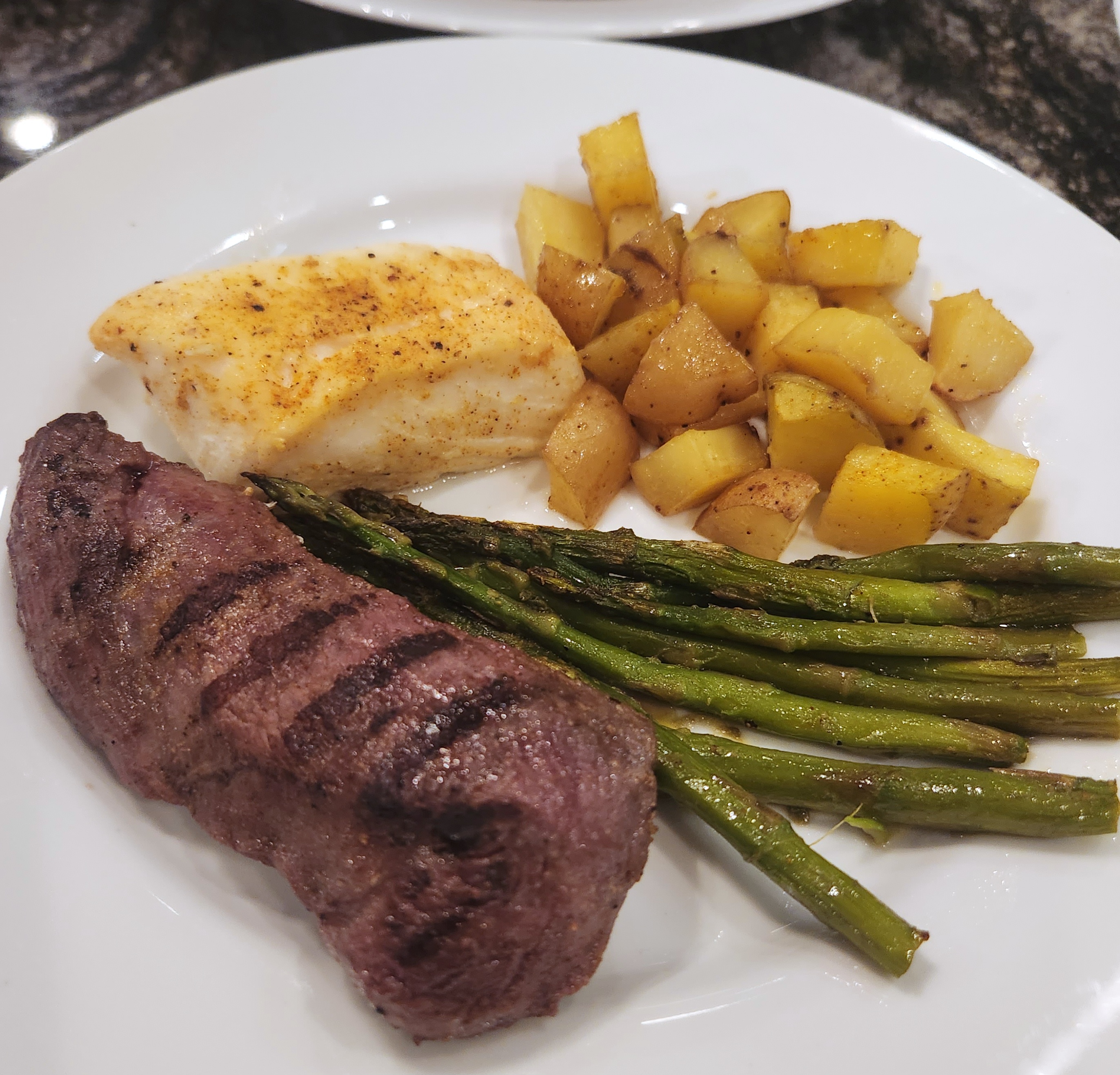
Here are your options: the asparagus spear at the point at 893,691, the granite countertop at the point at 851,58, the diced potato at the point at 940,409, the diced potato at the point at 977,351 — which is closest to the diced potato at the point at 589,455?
the asparagus spear at the point at 893,691

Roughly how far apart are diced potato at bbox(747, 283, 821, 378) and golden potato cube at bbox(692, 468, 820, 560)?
1.44ft

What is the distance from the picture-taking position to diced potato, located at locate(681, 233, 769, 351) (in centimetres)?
307

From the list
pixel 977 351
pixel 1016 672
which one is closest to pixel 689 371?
pixel 977 351

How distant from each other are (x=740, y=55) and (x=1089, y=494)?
292 centimetres

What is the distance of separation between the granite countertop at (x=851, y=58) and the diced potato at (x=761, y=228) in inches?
61.4

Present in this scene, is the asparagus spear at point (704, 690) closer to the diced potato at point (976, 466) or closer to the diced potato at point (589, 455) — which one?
the diced potato at point (589, 455)

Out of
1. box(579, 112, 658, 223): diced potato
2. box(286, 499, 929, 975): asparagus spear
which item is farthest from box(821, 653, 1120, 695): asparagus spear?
box(579, 112, 658, 223): diced potato

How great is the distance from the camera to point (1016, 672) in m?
2.52

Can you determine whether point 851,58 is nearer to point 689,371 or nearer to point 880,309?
point 880,309

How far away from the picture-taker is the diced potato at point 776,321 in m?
3.12

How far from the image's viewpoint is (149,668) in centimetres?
219

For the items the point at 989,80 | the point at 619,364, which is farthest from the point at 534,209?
the point at 989,80

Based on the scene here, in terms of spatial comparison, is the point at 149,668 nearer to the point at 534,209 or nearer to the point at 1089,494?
the point at 534,209

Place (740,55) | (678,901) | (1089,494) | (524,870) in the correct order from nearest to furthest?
1. (524,870)
2. (678,901)
3. (1089,494)
4. (740,55)
